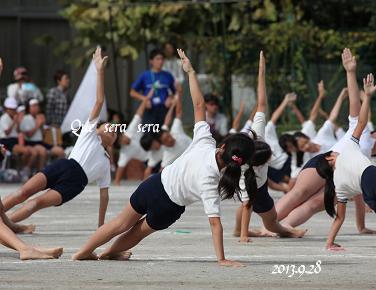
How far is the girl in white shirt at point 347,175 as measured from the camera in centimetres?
1206

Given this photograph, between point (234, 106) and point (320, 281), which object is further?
point (234, 106)

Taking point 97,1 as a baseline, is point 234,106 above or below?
below

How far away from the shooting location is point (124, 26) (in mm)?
26844

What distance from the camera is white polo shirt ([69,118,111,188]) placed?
1390 centimetres

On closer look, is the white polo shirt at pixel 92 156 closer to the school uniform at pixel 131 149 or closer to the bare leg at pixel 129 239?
the bare leg at pixel 129 239

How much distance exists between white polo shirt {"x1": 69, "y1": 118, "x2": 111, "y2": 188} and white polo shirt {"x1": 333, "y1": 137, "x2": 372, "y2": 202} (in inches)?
106

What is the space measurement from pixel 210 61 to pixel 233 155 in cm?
1525

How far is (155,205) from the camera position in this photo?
10.9m

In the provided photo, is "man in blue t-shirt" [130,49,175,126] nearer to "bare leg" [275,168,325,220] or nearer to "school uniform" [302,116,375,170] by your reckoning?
"school uniform" [302,116,375,170]

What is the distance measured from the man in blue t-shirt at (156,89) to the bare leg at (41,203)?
9.28m

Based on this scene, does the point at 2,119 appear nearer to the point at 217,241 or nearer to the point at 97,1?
the point at 97,1

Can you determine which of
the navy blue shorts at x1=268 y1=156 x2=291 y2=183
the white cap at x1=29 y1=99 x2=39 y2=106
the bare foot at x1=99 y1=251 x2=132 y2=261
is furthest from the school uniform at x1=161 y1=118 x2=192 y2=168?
the bare foot at x1=99 y1=251 x2=132 y2=261

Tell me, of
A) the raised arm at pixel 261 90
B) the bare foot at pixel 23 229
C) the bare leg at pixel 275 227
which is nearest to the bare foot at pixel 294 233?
the bare leg at pixel 275 227

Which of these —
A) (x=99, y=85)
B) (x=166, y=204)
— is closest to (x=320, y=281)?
(x=166, y=204)
